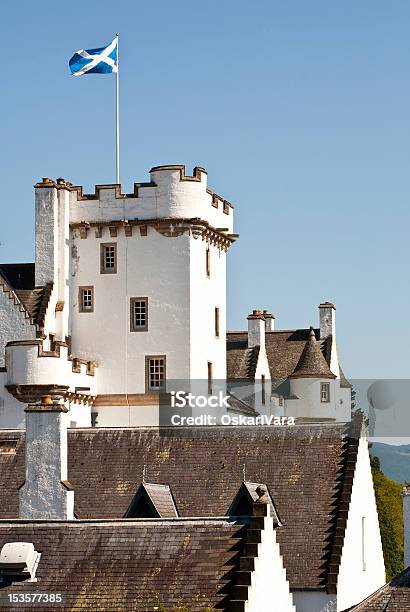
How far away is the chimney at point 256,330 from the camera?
9556 centimetres

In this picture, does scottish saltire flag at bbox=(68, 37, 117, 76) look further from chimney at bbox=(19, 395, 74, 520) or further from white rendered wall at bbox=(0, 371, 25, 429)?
chimney at bbox=(19, 395, 74, 520)

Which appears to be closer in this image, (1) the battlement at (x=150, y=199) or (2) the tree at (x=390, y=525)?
(1) the battlement at (x=150, y=199)

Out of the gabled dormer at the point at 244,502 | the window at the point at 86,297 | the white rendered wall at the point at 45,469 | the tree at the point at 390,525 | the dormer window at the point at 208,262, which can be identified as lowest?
the tree at the point at 390,525

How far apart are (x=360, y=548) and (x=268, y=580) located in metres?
15.1

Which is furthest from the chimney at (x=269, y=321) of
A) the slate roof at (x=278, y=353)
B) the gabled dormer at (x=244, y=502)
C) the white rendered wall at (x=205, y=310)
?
the gabled dormer at (x=244, y=502)

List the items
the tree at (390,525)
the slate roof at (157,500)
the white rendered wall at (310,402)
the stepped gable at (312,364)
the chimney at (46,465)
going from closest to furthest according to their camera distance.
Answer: the chimney at (46,465) → the slate roof at (157,500) → the white rendered wall at (310,402) → the stepped gable at (312,364) → the tree at (390,525)

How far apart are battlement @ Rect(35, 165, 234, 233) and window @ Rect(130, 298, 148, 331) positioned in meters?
3.36

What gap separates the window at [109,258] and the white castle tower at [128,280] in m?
0.04

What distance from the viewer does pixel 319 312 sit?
10169 cm

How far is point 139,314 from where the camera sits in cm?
7238

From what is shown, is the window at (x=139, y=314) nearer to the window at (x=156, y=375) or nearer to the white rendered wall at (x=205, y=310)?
the window at (x=156, y=375)

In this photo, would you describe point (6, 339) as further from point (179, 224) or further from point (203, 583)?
point (203, 583)

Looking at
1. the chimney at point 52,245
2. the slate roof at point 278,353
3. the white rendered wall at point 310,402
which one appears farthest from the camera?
the white rendered wall at point 310,402

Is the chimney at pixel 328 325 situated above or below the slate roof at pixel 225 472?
above
